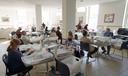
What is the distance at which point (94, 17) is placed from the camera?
29.1 feet

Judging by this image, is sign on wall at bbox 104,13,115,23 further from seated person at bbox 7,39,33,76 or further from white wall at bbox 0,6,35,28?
white wall at bbox 0,6,35,28

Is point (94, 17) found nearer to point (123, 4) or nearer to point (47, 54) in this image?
point (123, 4)

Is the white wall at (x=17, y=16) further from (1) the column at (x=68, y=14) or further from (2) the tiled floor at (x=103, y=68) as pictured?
(2) the tiled floor at (x=103, y=68)

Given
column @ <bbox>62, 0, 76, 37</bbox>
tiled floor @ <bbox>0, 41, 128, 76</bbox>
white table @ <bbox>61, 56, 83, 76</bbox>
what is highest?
column @ <bbox>62, 0, 76, 37</bbox>

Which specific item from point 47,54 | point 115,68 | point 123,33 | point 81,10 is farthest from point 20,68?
point 81,10

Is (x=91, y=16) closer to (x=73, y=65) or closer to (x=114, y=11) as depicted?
(x=114, y=11)

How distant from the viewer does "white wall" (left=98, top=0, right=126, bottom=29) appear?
6238mm

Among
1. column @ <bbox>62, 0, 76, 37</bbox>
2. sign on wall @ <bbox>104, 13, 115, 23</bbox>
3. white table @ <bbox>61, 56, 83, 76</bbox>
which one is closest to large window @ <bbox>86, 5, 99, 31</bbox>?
sign on wall @ <bbox>104, 13, 115, 23</bbox>

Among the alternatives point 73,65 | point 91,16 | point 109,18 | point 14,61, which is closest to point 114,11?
point 109,18

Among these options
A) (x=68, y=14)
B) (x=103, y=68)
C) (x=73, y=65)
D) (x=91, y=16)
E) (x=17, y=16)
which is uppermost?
(x=17, y=16)

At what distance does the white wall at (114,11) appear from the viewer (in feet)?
20.5

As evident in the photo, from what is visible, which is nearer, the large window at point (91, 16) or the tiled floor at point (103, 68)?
the tiled floor at point (103, 68)

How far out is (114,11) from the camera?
6566mm

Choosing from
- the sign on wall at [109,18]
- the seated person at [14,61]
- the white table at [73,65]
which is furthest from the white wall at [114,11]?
the seated person at [14,61]
